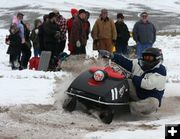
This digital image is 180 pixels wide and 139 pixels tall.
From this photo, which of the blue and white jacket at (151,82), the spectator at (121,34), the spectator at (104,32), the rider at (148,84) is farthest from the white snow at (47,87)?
the spectator at (104,32)

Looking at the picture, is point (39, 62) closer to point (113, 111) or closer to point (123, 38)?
point (123, 38)

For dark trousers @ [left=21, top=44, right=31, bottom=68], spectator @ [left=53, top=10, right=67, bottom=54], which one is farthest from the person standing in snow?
dark trousers @ [left=21, top=44, right=31, bottom=68]

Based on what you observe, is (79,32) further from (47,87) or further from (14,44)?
(47,87)

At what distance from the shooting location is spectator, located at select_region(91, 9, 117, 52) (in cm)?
1282

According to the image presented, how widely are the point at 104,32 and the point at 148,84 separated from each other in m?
5.41

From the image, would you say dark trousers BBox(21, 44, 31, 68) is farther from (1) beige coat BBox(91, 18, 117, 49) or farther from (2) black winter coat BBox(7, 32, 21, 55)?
(1) beige coat BBox(91, 18, 117, 49)

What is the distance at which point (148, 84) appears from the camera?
24.9 feet

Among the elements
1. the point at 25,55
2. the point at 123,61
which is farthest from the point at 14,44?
the point at 123,61

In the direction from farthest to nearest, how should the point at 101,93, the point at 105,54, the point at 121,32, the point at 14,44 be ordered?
the point at 121,32 → the point at 14,44 → the point at 105,54 → the point at 101,93

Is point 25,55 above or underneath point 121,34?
underneath

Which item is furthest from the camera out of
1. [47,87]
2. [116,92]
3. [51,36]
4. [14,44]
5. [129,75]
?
[14,44]

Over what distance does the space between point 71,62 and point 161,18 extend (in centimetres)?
3008

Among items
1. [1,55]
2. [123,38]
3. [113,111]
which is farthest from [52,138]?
[1,55]

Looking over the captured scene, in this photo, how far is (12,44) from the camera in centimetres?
1327
